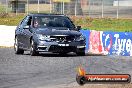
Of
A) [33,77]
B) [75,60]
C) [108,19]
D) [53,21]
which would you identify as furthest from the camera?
[108,19]

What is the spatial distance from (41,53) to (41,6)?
112ft

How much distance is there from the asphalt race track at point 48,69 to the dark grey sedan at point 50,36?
0.38 meters

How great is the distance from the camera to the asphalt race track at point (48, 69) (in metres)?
14.9

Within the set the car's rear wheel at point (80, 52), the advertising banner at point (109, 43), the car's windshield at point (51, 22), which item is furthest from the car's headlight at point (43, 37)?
the advertising banner at point (109, 43)

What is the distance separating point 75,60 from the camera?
22.1 m

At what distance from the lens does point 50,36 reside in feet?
76.6

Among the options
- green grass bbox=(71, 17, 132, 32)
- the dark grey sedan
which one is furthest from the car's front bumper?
green grass bbox=(71, 17, 132, 32)

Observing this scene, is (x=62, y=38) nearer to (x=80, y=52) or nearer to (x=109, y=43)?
(x=80, y=52)

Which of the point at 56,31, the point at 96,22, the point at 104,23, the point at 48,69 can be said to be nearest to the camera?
the point at 48,69

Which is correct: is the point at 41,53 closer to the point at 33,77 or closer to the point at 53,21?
the point at 53,21

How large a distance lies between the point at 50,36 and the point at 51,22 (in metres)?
1.45

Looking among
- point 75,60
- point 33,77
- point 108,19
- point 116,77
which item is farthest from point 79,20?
point 116,77

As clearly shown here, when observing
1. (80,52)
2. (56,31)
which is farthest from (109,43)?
(56,31)

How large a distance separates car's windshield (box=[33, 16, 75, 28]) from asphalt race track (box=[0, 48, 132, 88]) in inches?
55.9
